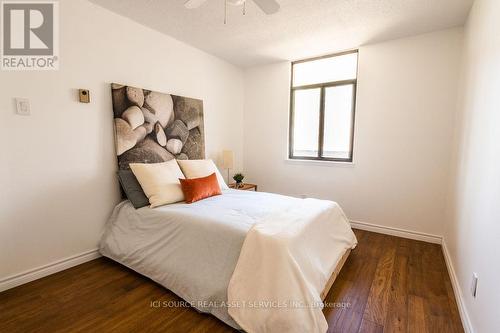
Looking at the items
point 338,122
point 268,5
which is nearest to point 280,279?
point 268,5

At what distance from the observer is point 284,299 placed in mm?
1340

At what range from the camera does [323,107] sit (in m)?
3.55

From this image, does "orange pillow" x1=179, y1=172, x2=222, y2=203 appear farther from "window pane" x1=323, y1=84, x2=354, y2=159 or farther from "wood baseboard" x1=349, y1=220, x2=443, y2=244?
"wood baseboard" x1=349, y1=220, x2=443, y2=244

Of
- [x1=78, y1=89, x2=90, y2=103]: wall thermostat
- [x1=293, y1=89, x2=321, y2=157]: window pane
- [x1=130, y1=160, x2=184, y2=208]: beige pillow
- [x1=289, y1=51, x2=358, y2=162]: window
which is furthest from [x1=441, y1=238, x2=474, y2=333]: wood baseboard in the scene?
[x1=78, y1=89, x2=90, y2=103]: wall thermostat

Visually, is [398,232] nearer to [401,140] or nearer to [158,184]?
[401,140]

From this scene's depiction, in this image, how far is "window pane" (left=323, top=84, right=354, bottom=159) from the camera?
11.1 ft

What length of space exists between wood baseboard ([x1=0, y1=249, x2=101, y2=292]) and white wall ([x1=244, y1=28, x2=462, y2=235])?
2.92m

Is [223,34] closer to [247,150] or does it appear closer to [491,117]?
[247,150]

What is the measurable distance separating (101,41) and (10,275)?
2201 millimetres

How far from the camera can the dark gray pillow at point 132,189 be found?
2.26 metres

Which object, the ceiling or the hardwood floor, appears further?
the ceiling

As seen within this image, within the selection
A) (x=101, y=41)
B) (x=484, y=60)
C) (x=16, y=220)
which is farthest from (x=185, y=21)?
(x=484, y=60)

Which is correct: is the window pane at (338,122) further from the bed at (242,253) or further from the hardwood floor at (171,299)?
the hardwood floor at (171,299)

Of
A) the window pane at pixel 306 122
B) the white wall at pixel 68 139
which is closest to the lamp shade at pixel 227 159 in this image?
the window pane at pixel 306 122
